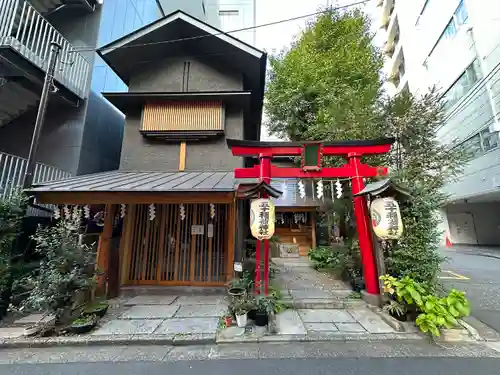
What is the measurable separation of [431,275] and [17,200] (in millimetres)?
9006

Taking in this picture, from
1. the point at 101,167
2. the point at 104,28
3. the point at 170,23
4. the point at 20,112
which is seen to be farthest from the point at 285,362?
the point at 104,28

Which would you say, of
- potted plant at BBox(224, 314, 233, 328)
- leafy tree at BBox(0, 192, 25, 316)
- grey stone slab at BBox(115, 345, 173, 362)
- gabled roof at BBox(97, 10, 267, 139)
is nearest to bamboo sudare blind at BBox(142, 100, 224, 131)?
gabled roof at BBox(97, 10, 267, 139)

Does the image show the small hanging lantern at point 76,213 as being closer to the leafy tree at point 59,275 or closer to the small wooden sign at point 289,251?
the leafy tree at point 59,275

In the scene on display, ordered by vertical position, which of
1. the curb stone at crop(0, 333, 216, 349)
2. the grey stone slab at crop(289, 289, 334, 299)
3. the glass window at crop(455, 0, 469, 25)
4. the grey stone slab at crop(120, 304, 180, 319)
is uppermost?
the glass window at crop(455, 0, 469, 25)

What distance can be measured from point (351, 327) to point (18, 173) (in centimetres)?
938

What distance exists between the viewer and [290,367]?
3.30m

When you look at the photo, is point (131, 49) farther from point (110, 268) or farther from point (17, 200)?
point (110, 268)

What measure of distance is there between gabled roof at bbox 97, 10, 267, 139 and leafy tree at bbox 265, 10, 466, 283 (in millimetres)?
3563

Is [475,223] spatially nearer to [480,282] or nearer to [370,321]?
[480,282]

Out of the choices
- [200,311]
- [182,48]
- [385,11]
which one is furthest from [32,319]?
[385,11]

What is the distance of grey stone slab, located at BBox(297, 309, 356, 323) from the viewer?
4.75m

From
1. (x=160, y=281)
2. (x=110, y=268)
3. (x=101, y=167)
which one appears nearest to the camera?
(x=110, y=268)

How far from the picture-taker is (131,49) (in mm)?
7734

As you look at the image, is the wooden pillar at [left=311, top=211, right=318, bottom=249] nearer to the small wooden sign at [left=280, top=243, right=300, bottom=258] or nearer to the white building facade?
the small wooden sign at [left=280, top=243, right=300, bottom=258]
